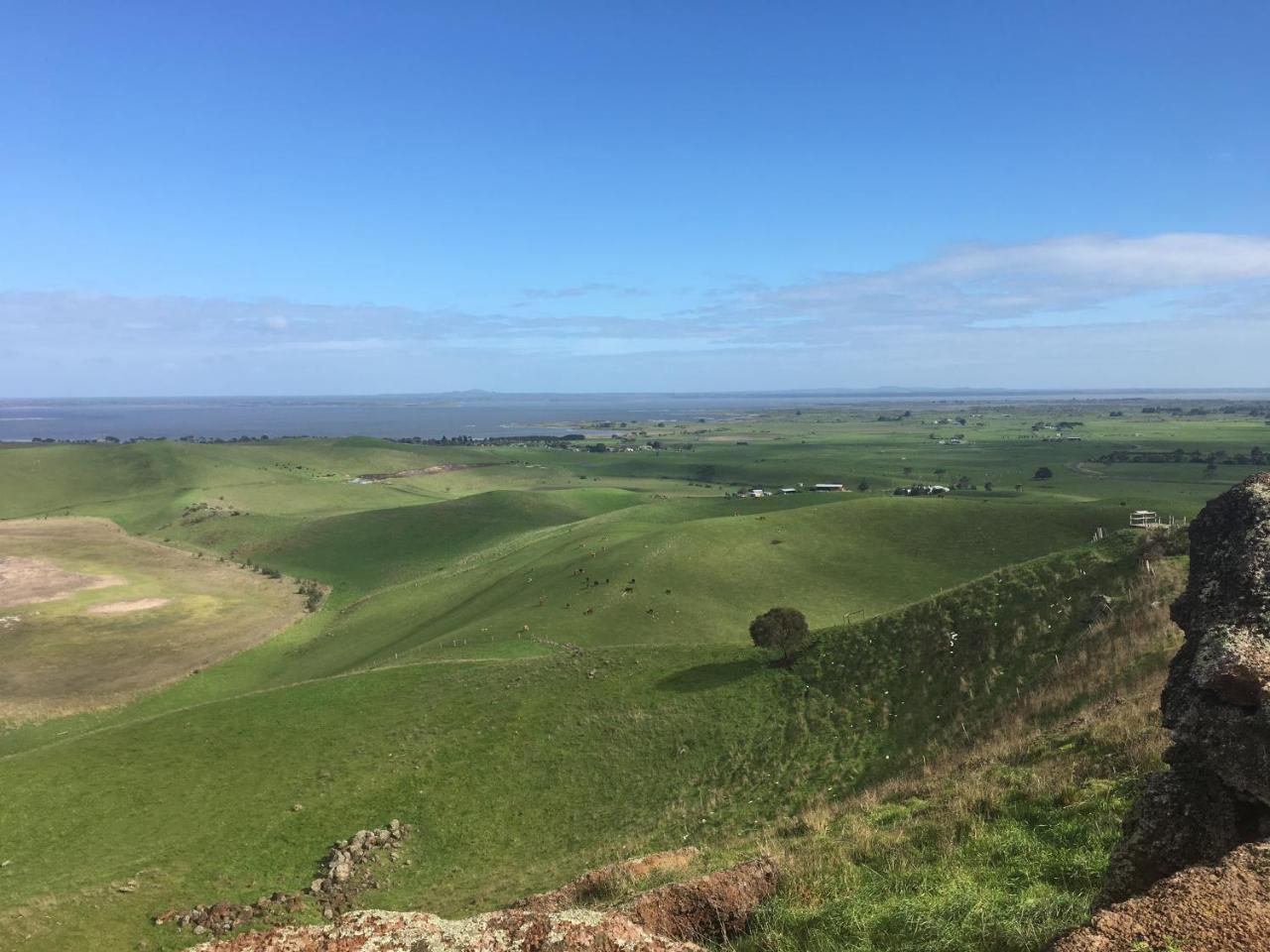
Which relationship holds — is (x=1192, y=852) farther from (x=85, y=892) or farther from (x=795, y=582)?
(x=795, y=582)

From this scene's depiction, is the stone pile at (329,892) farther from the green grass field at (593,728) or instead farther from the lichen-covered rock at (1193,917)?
the lichen-covered rock at (1193,917)

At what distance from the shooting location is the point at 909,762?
2514cm

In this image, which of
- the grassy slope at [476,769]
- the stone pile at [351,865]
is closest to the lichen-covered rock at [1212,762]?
the grassy slope at [476,769]

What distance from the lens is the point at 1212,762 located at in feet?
25.2

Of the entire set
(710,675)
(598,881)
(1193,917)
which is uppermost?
(1193,917)

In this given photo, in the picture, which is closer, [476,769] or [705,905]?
[705,905]

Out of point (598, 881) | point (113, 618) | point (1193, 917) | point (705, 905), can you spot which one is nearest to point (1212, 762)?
point (1193, 917)

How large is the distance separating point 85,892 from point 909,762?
2851cm

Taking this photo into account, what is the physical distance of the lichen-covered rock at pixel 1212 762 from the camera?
7.40 m

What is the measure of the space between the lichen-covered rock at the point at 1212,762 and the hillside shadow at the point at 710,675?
96.1ft

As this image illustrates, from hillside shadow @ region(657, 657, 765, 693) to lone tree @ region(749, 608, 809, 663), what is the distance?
1605 mm

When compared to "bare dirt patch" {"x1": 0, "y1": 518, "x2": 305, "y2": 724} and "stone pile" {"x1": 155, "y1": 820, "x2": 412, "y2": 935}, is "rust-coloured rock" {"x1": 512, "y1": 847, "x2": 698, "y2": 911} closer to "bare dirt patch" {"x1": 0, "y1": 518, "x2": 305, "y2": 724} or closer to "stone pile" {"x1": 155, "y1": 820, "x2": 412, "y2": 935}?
"stone pile" {"x1": 155, "y1": 820, "x2": 412, "y2": 935}

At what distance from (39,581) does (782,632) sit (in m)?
97.0

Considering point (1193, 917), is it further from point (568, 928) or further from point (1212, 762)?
point (568, 928)
